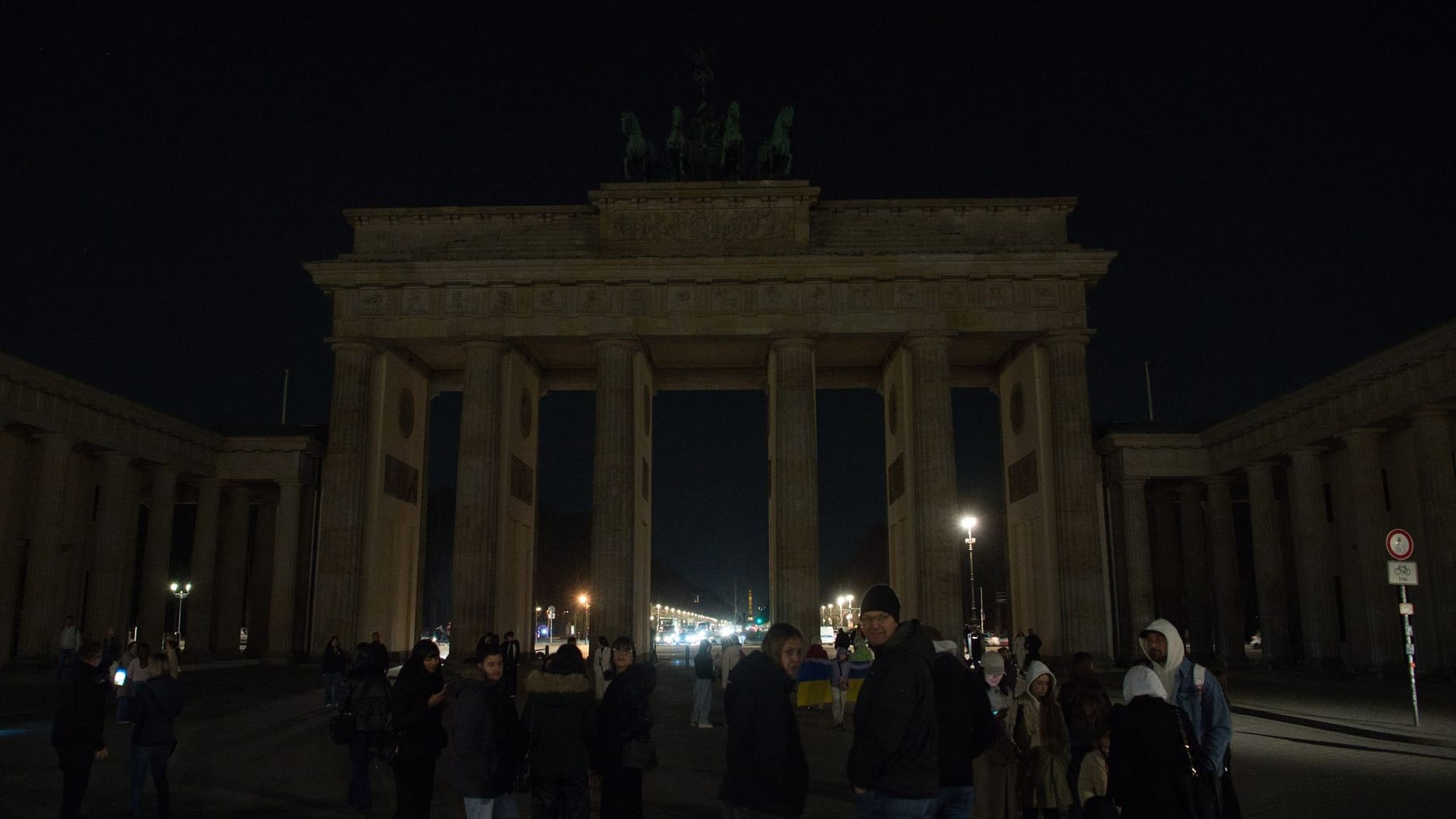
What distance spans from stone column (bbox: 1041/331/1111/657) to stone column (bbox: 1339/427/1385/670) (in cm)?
723

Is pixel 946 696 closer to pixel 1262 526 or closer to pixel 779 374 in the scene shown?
pixel 779 374

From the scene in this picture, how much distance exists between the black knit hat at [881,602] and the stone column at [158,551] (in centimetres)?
3585

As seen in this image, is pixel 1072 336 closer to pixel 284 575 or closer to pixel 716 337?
pixel 716 337

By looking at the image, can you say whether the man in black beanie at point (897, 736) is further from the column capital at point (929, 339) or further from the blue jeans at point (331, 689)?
the column capital at point (929, 339)

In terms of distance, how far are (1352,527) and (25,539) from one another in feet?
134

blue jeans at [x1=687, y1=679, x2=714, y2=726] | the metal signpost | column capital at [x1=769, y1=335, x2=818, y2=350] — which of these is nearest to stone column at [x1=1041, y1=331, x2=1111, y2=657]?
column capital at [x1=769, y1=335, x2=818, y2=350]

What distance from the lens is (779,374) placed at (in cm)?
3597

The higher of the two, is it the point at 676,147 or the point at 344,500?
the point at 676,147

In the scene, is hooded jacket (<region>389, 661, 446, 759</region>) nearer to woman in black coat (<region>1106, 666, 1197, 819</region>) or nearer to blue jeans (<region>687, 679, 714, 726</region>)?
woman in black coat (<region>1106, 666, 1197, 819</region>)

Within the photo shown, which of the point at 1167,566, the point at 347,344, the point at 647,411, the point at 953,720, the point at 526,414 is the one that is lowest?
the point at 953,720

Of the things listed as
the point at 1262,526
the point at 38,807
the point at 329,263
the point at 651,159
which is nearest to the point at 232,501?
the point at 329,263

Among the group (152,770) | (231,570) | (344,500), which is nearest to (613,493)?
(344,500)

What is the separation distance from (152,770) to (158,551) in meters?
30.1

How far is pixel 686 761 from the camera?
15.4 meters
